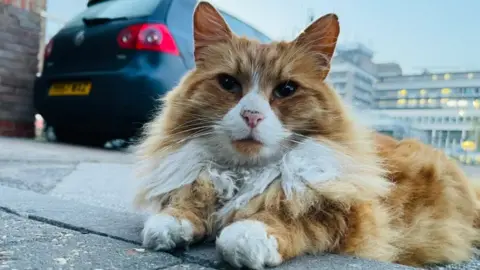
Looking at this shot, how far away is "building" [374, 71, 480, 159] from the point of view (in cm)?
519

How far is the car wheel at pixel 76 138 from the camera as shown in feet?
17.5

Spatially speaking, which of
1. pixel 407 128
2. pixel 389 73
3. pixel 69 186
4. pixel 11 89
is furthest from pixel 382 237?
pixel 11 89

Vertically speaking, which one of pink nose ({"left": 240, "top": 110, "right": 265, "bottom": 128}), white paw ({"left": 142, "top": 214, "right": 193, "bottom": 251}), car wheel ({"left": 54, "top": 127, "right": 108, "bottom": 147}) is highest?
pink nose ({"left": 240, "top": 110, "right": 265, "bottom": 128})

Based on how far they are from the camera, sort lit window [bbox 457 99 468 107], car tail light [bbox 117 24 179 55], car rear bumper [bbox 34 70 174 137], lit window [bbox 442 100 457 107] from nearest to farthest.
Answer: car rear bumper [bbox 34 70 174 137]
car tail light [bbox 117 24 179 55]
lit window [bbox 457 99 468 107]
lit window [bbox 442 100 457 107]

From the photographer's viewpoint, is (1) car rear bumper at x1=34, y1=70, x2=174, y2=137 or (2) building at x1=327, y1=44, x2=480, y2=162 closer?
(1) car rear bumper at x1=34, y1=70, x2=174, y2=137

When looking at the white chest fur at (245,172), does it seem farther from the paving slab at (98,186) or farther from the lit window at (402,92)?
the lit window at (402,92)

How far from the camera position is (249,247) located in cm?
103

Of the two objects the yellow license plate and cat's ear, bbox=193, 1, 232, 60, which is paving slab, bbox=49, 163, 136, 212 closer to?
cat's ear, bbox=193, 1, 232, 60

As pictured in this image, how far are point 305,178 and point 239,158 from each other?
0.18 m

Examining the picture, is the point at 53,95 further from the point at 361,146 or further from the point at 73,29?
the point at 361,146

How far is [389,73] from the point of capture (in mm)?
5988

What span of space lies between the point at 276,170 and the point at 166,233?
33 centimetres

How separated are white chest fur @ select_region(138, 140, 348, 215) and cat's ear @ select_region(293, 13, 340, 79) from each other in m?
0.27

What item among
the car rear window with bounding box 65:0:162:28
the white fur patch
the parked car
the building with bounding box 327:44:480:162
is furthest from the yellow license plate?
the white fur patch
